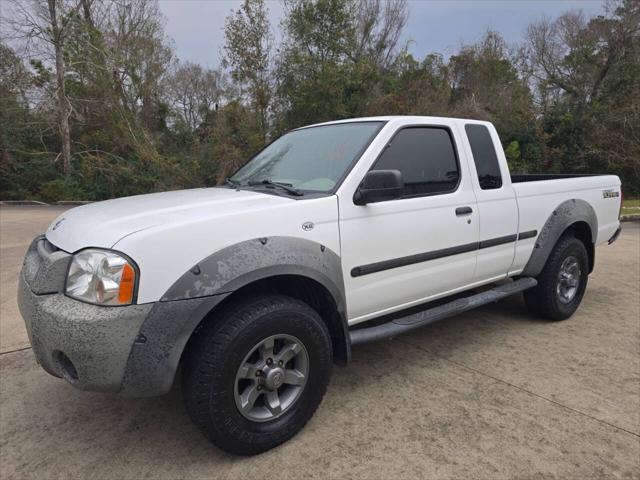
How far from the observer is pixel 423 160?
313 centimetres

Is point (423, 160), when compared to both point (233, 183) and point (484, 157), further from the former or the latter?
point (233, 183)

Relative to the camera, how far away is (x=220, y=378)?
2.10m

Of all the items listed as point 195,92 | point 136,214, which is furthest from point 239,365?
point 195,92

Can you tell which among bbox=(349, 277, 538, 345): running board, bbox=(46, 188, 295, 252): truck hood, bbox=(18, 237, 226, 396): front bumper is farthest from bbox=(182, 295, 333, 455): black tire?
bbox=(46, 188, 295, 252): truck hood

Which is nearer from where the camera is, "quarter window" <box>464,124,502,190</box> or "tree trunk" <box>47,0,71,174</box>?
"quarter window" <box>464,124,502,190</box>

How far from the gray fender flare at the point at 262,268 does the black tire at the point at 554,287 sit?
2.34 meters

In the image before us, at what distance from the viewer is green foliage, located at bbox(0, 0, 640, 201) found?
17.0 metres

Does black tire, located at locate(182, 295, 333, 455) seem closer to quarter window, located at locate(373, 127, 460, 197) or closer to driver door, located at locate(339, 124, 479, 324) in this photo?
driver door, located at locate(339, 124, 479, 324)

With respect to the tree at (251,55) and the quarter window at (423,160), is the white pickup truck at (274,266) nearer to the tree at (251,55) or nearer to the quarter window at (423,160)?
the quarter window at (423,160)

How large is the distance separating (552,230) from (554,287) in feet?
1.77

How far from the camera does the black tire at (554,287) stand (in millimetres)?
4004

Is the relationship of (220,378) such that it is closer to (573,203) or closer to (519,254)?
(519,254)

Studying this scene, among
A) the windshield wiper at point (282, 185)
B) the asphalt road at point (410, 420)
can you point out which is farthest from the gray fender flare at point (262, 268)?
the asphalt road at point (410, 420)

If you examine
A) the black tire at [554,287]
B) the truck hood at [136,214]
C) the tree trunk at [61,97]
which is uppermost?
the tree trunk at [61,97]
